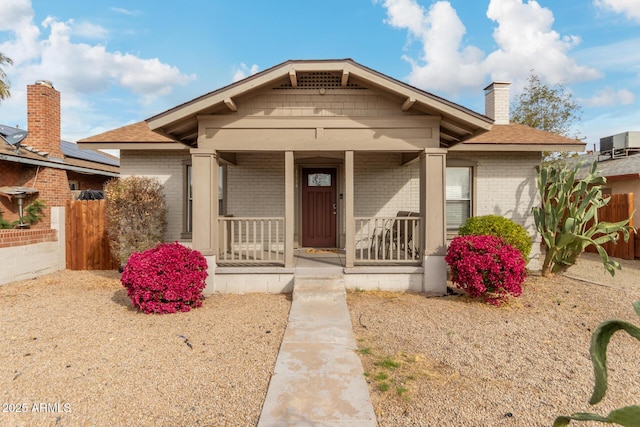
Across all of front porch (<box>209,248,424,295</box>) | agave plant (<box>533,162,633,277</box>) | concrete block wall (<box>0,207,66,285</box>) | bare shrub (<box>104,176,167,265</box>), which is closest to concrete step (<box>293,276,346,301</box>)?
front porch (<box>209,248,424,295</box>)

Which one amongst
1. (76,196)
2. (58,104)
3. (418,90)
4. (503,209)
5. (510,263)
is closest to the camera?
(510,263)

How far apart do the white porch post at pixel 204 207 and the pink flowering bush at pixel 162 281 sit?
772 millimetres

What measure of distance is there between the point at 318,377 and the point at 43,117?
479 inches

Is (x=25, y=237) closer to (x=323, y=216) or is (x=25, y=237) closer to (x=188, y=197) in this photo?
(x=188, y=197)

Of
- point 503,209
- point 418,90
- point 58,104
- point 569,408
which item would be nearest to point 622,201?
point 503,209

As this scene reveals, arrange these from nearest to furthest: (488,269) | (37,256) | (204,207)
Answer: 1. (488,269)
2. (204,207)
3. (37,256)

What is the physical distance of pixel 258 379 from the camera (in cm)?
343

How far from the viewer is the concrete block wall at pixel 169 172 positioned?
29.3ft

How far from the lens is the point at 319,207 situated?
9.54m

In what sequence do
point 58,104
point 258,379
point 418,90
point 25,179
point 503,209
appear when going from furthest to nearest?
point 58,104
point 25,179
point 503,209
point 418,90
point 258,379

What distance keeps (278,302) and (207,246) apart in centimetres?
172

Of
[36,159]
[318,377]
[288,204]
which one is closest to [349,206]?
[288,204]

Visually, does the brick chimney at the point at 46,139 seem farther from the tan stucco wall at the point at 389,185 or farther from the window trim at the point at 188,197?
the tan stucco wall at the point at 389,185

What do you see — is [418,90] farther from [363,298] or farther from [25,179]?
[25,179]
